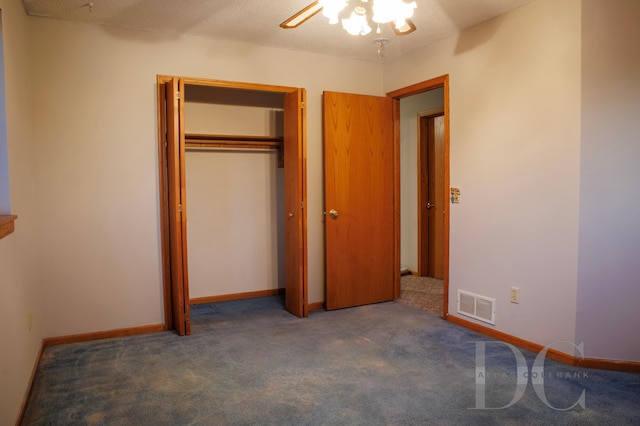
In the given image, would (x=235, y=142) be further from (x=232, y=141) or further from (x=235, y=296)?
(x=235, y=296)

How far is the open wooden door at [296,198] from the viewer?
383cm

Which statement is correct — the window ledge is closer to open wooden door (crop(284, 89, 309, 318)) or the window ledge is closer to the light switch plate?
open wooden door (crop(284, 89, 309, 318))

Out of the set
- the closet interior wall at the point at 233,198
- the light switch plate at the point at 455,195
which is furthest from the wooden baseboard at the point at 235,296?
the light switch plate at the point at 455,195

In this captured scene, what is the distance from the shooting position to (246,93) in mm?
4512

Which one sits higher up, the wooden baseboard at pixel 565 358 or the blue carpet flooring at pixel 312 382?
the wooden baseboard at pixel 565 358

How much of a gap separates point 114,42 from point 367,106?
221cm

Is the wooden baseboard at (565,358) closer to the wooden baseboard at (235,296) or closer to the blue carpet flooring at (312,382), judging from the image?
the blue carpet flooring at (312,382)

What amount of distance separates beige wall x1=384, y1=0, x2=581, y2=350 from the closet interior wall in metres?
1.87

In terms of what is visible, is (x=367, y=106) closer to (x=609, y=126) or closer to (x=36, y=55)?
(x=609, y=126)

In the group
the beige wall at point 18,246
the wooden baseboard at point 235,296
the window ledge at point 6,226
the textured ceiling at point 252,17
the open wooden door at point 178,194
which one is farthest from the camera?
the wooden baseboard at point 235,296

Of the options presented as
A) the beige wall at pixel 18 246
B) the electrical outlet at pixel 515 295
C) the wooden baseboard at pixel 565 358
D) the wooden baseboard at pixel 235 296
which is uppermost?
the beige wall at pixel 18 246

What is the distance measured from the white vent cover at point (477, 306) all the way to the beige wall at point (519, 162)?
5 centimetres

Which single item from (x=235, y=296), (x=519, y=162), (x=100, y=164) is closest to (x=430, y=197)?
(x=519, y=162)

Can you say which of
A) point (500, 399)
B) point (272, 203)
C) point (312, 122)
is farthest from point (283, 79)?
point (500, 399)
